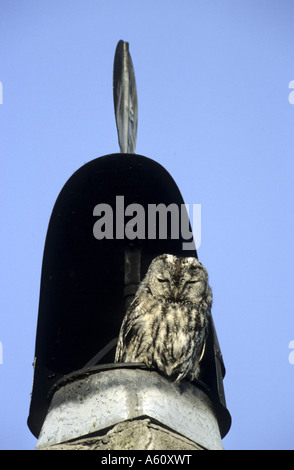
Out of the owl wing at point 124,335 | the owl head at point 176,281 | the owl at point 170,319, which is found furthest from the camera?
the owl head at point 176,281

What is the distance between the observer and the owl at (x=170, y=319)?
4992 millimetres

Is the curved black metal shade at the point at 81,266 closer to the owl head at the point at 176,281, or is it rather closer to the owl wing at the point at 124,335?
the owl wing at the point at 124,335

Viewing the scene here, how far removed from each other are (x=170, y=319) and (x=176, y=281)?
472 mm

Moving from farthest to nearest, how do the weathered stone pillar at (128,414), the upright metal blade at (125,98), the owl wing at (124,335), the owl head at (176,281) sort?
the upright metal blade at (125,98) < the owl head at (176,281) < the owl wing at (124,335) < the weathered stone pillar at (128,414)

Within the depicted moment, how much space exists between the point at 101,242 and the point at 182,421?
5.76ft

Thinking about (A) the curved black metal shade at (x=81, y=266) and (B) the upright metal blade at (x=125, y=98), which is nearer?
(A) the curved black metal shade at (x=81, y=266)

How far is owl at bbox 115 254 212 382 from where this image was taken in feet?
16.4

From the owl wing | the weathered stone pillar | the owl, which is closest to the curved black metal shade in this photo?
the owl wing

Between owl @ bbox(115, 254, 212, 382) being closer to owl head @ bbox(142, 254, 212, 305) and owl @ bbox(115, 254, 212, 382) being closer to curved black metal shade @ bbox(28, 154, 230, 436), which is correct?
owl head @ bbox(142, 254, 212, 305)

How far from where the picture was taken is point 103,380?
445cm

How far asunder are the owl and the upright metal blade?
3.56 feet

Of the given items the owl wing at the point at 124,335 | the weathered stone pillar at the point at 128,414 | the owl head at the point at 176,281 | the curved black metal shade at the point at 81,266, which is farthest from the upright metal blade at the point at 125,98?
the weathered stone pillar at the point at 128,414
